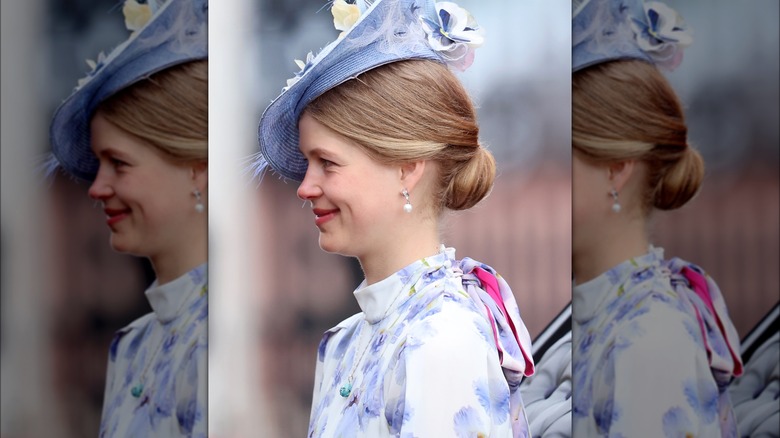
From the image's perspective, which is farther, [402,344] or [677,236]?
[677,236]

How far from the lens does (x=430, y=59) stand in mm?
3447

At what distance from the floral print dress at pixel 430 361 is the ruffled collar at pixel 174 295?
70 cm

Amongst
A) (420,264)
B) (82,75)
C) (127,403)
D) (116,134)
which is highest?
(82,75)

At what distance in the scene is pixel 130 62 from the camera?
383cm

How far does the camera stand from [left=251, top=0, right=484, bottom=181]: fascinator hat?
3432 mm

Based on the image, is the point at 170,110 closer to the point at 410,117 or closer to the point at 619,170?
the point at 410,117

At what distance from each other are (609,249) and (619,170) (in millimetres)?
314

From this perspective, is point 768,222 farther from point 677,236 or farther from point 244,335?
point 244,335

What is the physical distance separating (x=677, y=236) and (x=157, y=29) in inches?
87.5

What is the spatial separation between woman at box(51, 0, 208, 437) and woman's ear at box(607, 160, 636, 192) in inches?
63.1

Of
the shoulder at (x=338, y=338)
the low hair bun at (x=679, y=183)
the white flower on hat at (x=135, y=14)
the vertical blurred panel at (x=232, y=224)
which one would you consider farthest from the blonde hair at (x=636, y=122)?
the white flower on hat at (x=135, y=14)

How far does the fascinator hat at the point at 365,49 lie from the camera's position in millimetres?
3432

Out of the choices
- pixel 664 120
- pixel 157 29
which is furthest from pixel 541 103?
pixel 157 29

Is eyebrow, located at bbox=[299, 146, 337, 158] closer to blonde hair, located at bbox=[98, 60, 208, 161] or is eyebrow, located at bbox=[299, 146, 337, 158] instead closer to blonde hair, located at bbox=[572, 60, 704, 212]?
blonde hair, located at bbox=[98, 60, 208, 161]
